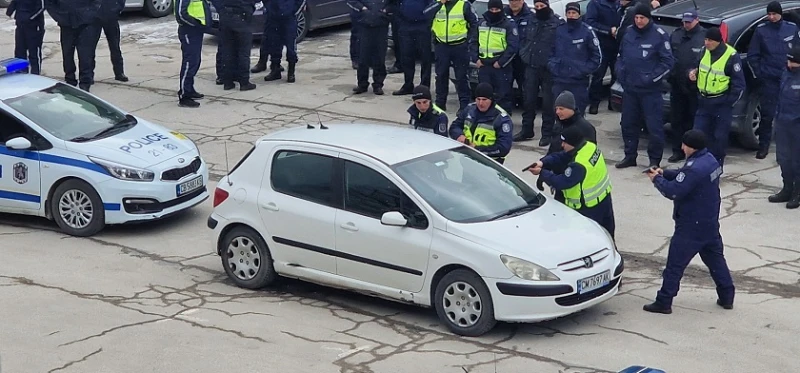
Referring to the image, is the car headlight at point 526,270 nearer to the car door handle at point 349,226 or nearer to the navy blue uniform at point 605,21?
the car door handle at point 349,226

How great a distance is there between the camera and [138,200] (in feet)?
38.5

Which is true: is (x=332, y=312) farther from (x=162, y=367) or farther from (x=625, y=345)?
(x=625, y=345)

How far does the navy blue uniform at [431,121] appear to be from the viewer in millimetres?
11586

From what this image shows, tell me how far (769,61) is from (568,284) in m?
5.90

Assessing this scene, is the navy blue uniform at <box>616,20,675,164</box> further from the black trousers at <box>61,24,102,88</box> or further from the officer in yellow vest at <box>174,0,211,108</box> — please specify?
the black trousers at <box>61,24,102,88</box>

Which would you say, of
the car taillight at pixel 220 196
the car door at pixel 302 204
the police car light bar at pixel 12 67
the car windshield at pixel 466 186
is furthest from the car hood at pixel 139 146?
the car windshield at pixel 466 186

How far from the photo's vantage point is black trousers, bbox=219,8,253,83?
55.6 feet

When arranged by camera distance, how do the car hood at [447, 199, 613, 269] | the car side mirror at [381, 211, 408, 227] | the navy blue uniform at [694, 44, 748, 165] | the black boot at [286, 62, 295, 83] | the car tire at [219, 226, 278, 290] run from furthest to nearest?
the black boot at [286, 62, 295, 83]
the navy blue uniform at [694, 44, 748, 165]
the car tire at [219, 226, 278, 290]
the car side mirror at [381, 211, 408, 227]
the car hood at [447, 199, 613, 269]

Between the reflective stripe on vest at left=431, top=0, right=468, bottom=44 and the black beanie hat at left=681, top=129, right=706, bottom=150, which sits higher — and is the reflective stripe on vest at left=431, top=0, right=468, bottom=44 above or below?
below

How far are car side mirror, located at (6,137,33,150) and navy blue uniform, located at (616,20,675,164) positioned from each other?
21.4 ft

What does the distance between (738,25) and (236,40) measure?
705 cm

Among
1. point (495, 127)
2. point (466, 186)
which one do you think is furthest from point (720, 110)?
point (466, 186)

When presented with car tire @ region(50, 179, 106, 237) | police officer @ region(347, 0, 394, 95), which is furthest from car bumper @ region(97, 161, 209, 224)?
police officer @ region(347, 0, 394, 95)

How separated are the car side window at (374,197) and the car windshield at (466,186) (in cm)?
12
